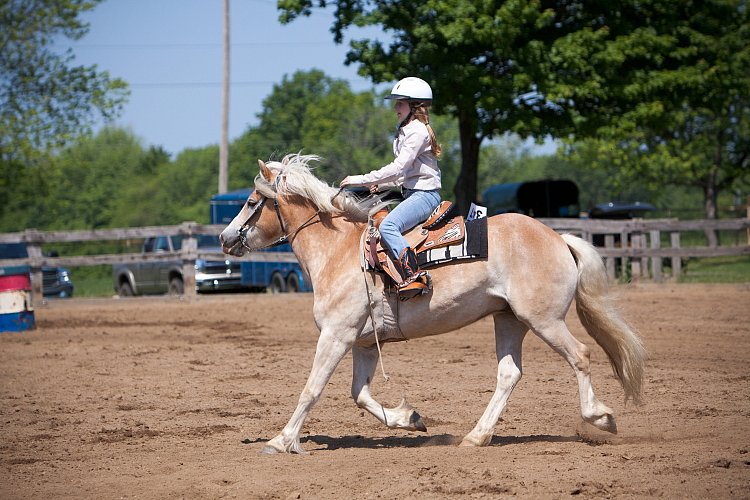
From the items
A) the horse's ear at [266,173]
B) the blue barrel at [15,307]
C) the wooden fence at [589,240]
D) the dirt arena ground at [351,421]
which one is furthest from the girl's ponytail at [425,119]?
the wooden fence at [589,240]

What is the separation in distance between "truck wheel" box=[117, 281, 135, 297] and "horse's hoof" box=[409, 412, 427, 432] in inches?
791

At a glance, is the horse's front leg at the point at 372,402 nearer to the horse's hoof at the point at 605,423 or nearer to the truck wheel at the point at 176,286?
the horse's hoof at the point at 605,423

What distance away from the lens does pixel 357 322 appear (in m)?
6.90

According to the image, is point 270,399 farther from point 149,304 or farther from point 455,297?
point 149,304

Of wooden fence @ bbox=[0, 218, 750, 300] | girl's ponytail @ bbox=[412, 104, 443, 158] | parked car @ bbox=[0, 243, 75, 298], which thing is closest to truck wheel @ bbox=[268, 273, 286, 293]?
wooden fence @ bbox=[0, 218, 750, 300]

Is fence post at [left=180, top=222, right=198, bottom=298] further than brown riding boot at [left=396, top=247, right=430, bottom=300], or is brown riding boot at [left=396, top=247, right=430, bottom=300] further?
fence post at [left=180, top=222, right=198, bottom=298]

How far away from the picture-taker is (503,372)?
7102mm

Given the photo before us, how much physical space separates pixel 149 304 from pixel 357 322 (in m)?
15.5

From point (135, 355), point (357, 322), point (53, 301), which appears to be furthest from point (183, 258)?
point (357, 322)

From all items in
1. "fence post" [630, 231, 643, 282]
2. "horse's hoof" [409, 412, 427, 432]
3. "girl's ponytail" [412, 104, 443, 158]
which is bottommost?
"horse's hoof" [409, 412, 427, 432]

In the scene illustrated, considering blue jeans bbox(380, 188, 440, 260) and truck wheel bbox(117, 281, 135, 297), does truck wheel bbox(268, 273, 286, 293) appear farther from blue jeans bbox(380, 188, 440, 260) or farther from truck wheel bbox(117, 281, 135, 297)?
blue jeans bbox(380, 188, 440, 260)

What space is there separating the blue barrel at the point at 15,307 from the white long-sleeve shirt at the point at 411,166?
425 inches

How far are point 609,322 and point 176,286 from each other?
18842 mm

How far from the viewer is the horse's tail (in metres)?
7.16
